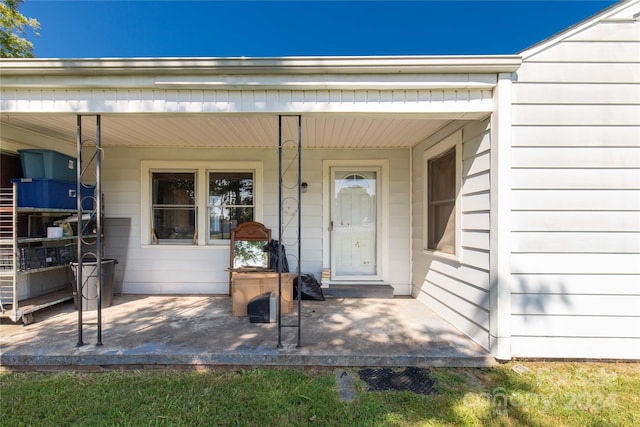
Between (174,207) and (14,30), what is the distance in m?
9.45

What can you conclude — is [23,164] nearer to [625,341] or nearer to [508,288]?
[508,288]

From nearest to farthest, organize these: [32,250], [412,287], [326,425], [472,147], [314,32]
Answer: [326,425], [472,147], [32,250], [412,287], [314,32]

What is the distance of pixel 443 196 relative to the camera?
3.83 meters

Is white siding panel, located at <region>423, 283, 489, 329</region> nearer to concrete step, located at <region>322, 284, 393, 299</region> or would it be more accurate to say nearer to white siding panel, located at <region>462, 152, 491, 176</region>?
concrete step, located at <region>322, 284, 393, 299</region>

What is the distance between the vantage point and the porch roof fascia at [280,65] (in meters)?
2.64

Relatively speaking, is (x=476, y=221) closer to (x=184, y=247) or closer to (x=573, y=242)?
(x=573, y=242)

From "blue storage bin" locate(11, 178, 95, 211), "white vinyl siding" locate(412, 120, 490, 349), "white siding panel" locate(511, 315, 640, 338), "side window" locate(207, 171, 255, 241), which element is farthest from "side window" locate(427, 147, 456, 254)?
"blue storage bin" locate(11, 178, 95, 211)

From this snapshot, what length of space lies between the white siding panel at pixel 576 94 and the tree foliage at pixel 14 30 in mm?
12808

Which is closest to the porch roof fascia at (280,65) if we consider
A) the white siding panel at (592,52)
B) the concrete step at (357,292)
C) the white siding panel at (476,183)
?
the white siding panel at (592,52)

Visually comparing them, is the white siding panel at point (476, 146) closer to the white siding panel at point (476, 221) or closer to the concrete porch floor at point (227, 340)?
the white siding panel at point (476, 221)

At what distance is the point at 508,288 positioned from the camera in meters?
2.68

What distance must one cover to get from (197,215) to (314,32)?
5.44 metres

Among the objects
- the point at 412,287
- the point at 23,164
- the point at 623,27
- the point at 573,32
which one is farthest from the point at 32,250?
the point at 623,27

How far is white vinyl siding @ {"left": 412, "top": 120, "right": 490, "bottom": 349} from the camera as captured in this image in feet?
9.36
